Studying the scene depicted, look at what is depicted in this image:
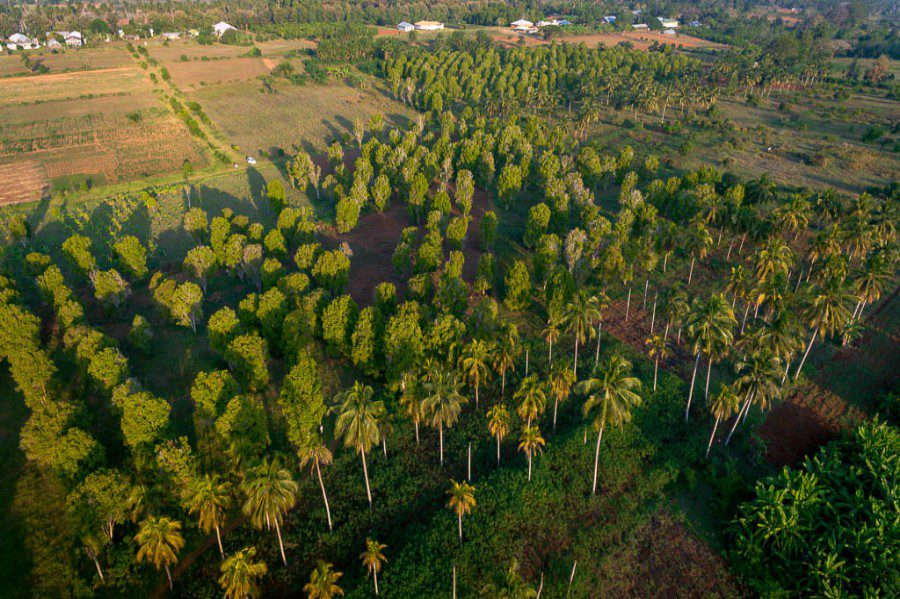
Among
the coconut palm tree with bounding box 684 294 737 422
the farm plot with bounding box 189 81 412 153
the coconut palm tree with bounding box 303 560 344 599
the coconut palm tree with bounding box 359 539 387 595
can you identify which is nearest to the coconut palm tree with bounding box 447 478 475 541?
the coconut palm tree with bounding box 359 539 387 595

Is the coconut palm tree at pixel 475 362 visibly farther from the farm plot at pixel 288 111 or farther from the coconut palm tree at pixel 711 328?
the farm plot at pixel 288 111

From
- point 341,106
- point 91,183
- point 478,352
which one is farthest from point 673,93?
point 91,183

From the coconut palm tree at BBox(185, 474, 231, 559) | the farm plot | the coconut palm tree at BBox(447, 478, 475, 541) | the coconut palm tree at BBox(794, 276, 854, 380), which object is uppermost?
the farm plot

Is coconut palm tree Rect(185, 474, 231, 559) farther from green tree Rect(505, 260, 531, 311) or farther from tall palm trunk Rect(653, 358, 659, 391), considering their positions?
tall palm trunk Rect(653, 358, 659, 391)

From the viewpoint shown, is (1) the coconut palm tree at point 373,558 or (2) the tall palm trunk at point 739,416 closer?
(1) the coconut palm tree at point 373,558

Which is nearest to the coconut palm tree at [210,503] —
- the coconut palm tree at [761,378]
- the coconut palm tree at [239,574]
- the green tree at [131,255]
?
the coconut palm tree at [239,574]

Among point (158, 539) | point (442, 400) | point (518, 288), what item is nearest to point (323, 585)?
point (158, 539)
